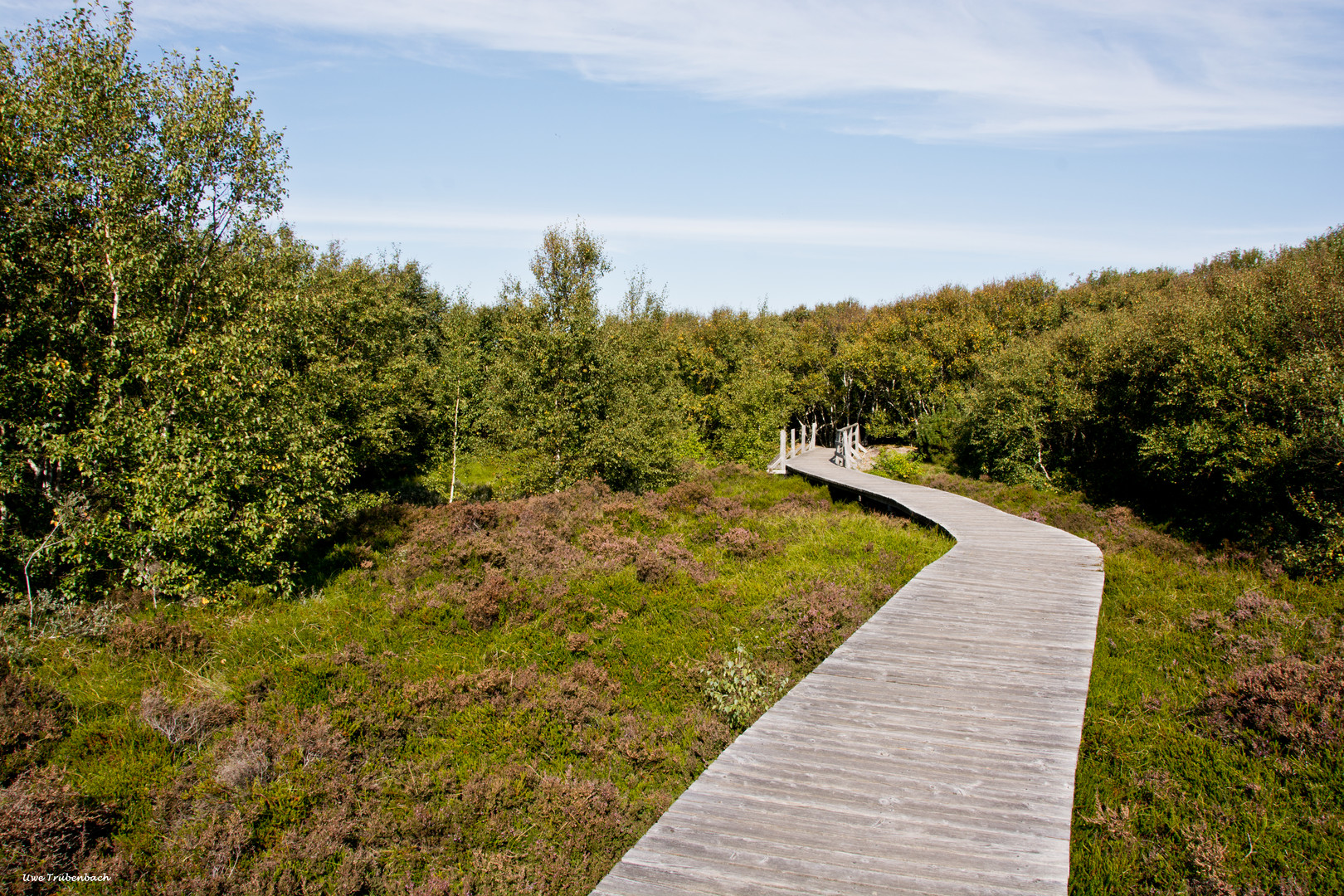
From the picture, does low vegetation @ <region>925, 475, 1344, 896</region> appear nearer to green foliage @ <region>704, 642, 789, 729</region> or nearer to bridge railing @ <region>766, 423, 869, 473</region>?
green foliage @ <region>704, 642, 789, 729</region>

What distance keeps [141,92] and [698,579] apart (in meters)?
15.0

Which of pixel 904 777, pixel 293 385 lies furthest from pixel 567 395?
pixel 904 777

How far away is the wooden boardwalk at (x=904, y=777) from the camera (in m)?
3.98

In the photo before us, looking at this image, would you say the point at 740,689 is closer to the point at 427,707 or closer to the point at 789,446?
the point at 427,707

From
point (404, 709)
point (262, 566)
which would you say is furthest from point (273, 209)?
point (404, 709)

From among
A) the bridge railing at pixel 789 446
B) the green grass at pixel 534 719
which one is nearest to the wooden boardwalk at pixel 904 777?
the green grass at pixel 534 719

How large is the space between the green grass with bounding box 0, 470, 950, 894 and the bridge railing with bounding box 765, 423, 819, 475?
58.9ft

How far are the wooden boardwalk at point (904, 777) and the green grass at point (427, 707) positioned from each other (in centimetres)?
150

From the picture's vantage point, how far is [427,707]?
7.89m

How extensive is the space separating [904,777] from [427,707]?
18.7 feet

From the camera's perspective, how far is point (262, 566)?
38.3 feet

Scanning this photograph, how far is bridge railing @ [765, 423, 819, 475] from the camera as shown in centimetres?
→ 3241

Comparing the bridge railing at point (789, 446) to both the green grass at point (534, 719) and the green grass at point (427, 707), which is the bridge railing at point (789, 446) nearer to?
the green grass at point (427, 707)

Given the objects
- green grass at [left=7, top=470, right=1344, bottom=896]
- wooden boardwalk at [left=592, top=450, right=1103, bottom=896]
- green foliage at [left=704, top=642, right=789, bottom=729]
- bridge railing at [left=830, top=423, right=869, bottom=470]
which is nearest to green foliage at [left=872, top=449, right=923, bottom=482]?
bridge railing at [left=830, top=423, right=869, bottom=470]
